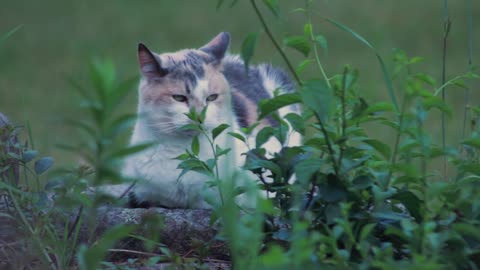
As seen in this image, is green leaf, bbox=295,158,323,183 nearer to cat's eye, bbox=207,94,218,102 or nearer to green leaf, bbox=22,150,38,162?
green leaf, bbox=22,150,38,162

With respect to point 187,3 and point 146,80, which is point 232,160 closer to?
point 146,80

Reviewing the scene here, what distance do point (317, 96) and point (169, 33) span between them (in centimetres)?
562

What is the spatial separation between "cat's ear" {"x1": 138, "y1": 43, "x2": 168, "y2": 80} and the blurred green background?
2.63 metres

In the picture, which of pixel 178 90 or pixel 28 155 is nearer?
pixel 28 155

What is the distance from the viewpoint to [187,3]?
8125 mm

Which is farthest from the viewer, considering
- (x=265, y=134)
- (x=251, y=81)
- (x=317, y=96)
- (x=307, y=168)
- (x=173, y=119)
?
(x=251, y=81)

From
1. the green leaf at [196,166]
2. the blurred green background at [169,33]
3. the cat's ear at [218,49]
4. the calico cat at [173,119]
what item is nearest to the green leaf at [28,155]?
the green leaf at [196,166]

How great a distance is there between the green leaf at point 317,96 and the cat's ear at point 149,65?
119 centimetres

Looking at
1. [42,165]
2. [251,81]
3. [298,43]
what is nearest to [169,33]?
[251,81]

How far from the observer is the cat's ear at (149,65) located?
2.60 m

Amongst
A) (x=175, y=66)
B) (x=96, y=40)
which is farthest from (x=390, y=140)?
(x=96, y=40)

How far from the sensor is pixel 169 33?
6.99 metres

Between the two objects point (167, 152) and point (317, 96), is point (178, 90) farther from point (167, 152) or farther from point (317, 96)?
point (317, 96)

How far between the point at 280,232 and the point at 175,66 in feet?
3.66
